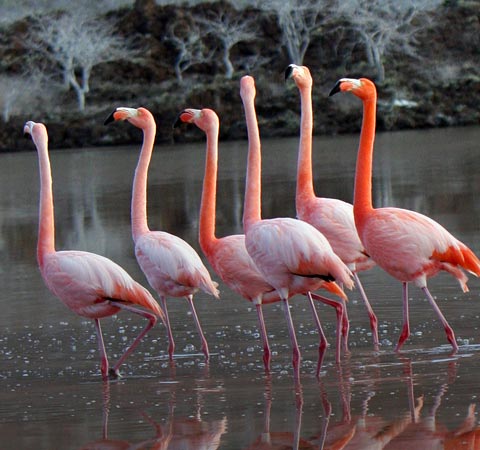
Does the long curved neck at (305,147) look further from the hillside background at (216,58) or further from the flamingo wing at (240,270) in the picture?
the hillside background at (216,58)

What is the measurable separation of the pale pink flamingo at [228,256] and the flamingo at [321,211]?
22.9 inches

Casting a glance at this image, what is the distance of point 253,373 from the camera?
625cm

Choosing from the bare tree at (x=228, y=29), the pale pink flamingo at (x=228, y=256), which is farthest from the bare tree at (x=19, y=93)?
the pale pink flamingo at (x=228, y=256)

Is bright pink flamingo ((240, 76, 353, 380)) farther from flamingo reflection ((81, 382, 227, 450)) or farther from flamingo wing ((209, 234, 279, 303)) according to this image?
flamingo reflection ((81, 382, 227, 450))

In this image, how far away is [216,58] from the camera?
5231 cm

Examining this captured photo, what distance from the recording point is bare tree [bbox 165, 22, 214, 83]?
50.5m

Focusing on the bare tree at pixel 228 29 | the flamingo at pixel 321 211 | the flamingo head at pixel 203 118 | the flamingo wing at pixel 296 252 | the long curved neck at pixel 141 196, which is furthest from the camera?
the bare tree at pixel 228 29

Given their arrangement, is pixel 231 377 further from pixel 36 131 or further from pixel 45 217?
pixel 36 131

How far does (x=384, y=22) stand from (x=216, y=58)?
819 centimetres

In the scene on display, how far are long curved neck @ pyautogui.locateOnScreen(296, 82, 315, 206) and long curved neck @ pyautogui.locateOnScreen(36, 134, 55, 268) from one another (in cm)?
164

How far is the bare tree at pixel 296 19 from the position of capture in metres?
50.5

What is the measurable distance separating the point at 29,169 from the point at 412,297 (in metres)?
22.8

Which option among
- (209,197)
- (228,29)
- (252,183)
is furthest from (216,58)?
(252,183)

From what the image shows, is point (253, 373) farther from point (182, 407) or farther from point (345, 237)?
point (345, 237)
